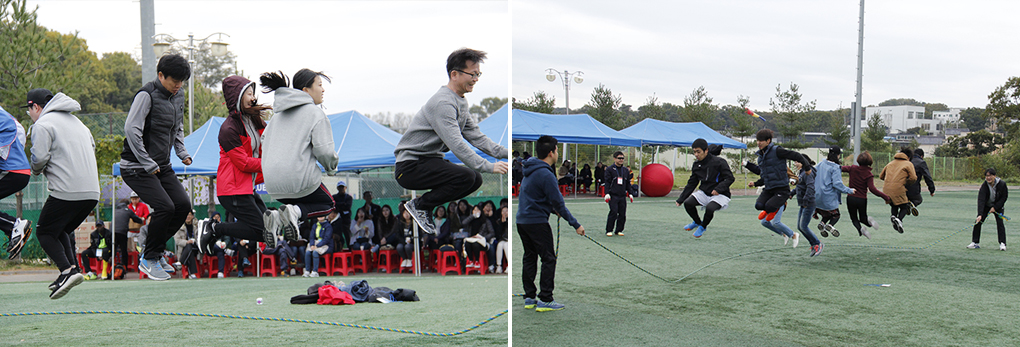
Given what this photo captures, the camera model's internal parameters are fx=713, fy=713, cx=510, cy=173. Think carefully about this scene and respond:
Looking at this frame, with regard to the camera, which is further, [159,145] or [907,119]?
[907,119]

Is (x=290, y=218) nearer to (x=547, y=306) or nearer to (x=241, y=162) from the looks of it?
(x=241, y=162)

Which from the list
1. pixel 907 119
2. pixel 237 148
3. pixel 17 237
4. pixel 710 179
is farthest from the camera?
pixel 907 119

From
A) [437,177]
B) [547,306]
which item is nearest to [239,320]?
[547,306]

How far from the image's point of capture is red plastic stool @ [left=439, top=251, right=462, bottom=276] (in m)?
13.1

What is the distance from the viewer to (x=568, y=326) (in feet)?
21.1

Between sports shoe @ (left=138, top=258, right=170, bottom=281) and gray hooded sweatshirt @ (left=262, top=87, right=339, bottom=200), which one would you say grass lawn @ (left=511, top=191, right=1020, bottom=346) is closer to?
gray hooded sweatshirt @ (left=262, top=87, right=339, bottom=200)

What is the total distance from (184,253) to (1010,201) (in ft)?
87.7

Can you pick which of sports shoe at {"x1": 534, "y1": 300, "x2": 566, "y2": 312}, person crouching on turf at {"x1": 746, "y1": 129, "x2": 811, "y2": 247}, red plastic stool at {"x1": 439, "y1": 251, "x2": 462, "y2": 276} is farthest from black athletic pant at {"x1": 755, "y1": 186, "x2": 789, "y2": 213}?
red plastic stool at {"x1": 439, "y1": 251, "x2": 462, "y2": 276}

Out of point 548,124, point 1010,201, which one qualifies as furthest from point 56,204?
point 1010,201

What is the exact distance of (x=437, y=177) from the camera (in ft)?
14.3

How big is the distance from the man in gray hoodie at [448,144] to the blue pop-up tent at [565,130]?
16.8 m

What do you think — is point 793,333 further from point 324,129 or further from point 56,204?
point 56,204

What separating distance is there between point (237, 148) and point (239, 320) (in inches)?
143

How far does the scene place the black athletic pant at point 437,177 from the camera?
4.34m
